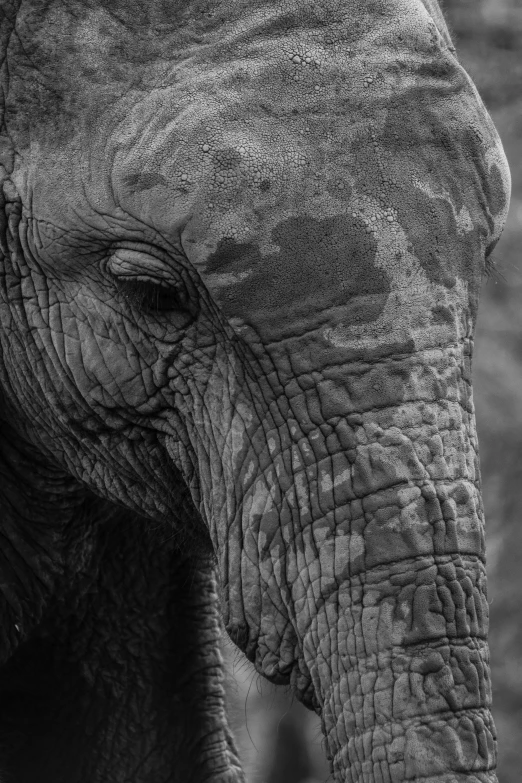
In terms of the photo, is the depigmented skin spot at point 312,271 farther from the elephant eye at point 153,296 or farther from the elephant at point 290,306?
the elephant eye at point 153,296

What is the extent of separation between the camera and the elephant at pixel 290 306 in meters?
2.41

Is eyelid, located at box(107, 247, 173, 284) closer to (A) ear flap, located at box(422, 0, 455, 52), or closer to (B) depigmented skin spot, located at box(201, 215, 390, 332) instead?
(B) depigmented skin spot, located at box(201, 215, 390, 332)

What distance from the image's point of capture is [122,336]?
2.74m

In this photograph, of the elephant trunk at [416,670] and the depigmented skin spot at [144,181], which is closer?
the elephant trunk at [416,670]

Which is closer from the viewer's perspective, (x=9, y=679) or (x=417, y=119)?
(x=417, y=119)

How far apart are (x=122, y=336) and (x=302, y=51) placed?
611mm

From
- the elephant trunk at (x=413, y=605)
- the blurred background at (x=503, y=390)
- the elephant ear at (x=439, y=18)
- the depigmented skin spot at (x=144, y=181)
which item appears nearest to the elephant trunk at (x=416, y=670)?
the elephant trunk at (x=413, y=605)

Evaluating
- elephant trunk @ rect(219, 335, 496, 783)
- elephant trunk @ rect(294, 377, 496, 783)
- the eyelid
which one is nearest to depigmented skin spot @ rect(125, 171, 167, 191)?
the eyelid

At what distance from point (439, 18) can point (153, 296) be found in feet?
2.50

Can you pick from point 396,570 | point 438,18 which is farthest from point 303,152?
point 396,570

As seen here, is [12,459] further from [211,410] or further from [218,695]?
[218,695]

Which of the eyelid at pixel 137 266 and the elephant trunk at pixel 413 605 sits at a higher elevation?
the eyelid at pixel 137 266

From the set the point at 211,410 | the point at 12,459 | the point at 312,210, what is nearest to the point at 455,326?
the point at 312,210

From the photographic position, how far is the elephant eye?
8.68 feet
